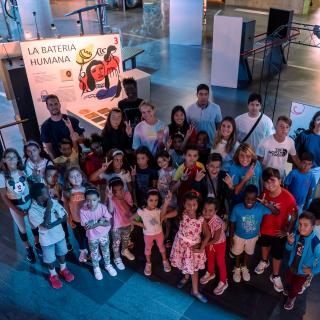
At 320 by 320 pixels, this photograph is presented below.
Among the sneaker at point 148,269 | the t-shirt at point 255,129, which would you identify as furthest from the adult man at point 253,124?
the sneaker at point 148,269

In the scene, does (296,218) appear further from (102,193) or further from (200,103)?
(102,193)

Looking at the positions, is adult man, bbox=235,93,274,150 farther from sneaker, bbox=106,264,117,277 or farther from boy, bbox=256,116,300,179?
sneaker, bbox=106,264,117,277

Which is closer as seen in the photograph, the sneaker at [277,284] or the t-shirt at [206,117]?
the sneaker at [277,284]

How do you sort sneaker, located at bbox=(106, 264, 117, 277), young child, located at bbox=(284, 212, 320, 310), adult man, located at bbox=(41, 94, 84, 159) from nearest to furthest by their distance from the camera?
young child, located at bbox=(284, 212, 320, 310), sneaker, located at bbox=(106, 264, 117, 277), adult man, located at bbox=(41, 94, 84, 159)

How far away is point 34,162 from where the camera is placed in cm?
405

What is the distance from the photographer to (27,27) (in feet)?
33.5

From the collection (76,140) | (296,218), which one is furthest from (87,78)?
(296,218)

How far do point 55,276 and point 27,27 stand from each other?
8191 mm

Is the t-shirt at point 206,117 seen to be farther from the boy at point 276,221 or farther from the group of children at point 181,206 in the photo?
the boy at point 276,221

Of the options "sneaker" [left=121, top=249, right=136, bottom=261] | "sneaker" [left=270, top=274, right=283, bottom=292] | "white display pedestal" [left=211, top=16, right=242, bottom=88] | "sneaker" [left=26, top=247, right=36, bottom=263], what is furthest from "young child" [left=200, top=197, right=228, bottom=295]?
"white display pedestal" [left=211, top=16, right=242, bottom=88]

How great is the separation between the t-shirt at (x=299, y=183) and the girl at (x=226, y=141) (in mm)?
634

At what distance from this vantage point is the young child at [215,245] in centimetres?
346

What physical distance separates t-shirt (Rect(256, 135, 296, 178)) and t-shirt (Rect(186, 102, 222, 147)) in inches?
30.4

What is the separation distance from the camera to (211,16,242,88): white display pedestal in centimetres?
865
